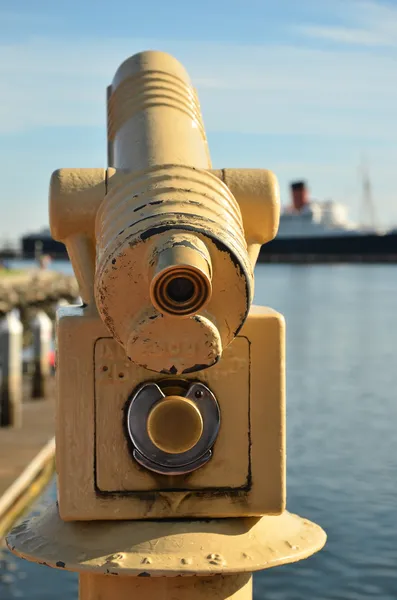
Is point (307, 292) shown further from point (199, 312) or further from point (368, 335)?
point (199, 312)

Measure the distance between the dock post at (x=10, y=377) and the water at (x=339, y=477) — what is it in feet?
8.05

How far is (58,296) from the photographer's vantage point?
33.9 m

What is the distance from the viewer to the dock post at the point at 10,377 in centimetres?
1260

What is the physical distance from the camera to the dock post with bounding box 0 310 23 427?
41.3ft

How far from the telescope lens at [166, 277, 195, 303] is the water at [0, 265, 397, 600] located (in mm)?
6609

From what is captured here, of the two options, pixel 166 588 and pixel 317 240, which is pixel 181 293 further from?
pixel 317 240

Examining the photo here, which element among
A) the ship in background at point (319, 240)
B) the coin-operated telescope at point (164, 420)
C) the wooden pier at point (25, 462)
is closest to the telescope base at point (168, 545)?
the coin-operated telescope at point (164, 420)

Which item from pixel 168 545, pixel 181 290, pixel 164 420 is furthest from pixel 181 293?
pixel 168 545

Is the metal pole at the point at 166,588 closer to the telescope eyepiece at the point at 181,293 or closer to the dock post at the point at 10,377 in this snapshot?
the telescope eyepiece at the point at 181,293

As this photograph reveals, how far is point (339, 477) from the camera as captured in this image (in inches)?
486

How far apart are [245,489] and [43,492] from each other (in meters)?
7.93

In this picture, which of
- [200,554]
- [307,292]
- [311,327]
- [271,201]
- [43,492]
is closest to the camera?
[200,554]

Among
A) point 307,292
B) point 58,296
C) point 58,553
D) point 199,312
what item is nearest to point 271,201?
point 199,312

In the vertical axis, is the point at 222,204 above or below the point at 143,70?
below
